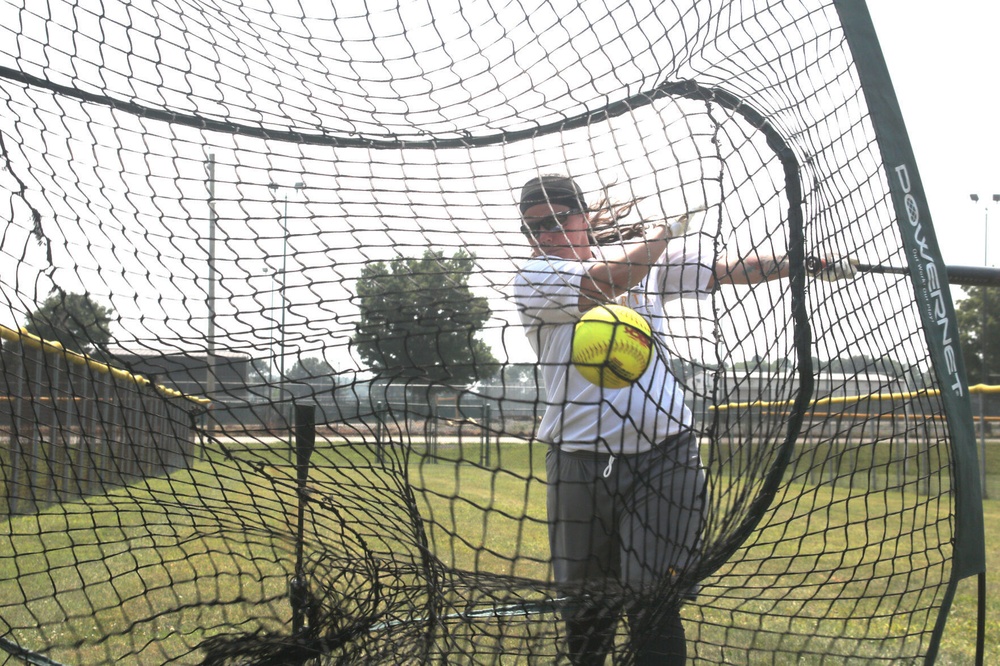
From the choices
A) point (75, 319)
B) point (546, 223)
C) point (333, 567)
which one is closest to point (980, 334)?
point (546, 223)

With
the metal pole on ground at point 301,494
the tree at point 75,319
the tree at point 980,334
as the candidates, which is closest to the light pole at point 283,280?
the metal pole on ground at point 301,494

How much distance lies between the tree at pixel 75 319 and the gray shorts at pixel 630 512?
117cm

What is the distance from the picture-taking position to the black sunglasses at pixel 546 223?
2.24 metres

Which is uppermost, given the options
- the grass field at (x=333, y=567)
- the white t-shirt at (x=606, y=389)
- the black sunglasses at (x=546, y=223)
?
the black sunglasses at (x=546, y=223)

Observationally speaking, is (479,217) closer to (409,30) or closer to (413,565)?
(409,30)

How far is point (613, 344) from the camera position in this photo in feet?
6.01

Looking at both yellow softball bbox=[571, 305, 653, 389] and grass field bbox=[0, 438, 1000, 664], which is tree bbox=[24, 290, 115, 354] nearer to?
grass field bbox=[0, 438, 1000, 664]

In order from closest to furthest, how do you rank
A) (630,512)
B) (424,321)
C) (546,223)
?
(424,321) < (630,512) < (546,223)

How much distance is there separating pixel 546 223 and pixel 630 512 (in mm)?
807

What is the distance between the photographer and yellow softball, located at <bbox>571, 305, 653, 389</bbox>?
1.83 m

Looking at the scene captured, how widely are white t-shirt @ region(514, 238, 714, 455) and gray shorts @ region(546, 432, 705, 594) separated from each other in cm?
5

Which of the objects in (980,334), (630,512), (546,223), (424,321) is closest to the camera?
(424,321)

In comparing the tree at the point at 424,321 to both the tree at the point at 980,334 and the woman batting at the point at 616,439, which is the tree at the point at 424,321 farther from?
the tree at the point at 980,334

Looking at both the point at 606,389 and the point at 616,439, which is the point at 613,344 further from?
the point at 616,439
